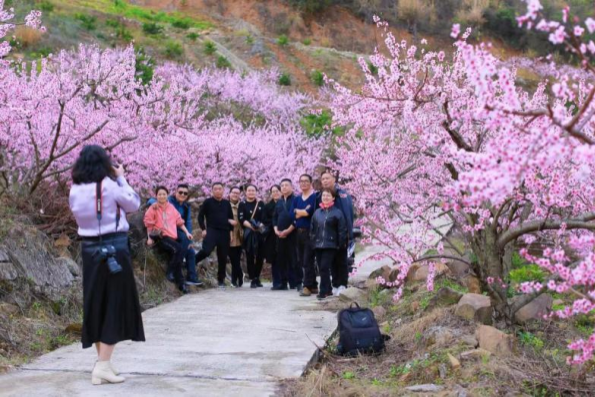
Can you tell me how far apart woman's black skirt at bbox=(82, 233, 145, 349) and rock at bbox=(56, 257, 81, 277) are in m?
3.39

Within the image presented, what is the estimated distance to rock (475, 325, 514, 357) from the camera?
6336mm

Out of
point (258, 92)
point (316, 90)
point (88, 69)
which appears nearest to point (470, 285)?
point (88, 69)

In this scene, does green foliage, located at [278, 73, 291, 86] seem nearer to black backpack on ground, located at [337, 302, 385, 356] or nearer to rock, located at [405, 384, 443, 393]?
black backpack on ground, located at [337, 302, 385, 356]

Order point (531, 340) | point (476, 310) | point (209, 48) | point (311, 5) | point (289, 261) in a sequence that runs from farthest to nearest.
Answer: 1. point (311, 5)
2. point (209, 48)
3. point (289, 261)
4. point (476, 310)
5. point (531, 340)

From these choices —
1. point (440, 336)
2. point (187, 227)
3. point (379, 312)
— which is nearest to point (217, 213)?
point (187, 227)

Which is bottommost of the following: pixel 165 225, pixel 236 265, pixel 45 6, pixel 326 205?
pixel 236 265

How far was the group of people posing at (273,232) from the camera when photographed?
1073 cm

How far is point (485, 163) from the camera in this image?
3.34 meters

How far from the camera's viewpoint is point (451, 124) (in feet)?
21.7

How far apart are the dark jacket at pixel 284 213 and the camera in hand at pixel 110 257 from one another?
20.9ft

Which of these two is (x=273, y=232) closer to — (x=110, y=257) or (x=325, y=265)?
(x=325, y=265)

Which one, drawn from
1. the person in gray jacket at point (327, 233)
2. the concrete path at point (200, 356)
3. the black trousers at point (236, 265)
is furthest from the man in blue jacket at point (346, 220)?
the black trousers at point (236, 265)

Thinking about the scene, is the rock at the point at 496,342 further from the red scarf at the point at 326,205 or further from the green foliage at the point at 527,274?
the green foliage at the point at 527,274

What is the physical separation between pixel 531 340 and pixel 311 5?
173 feet
